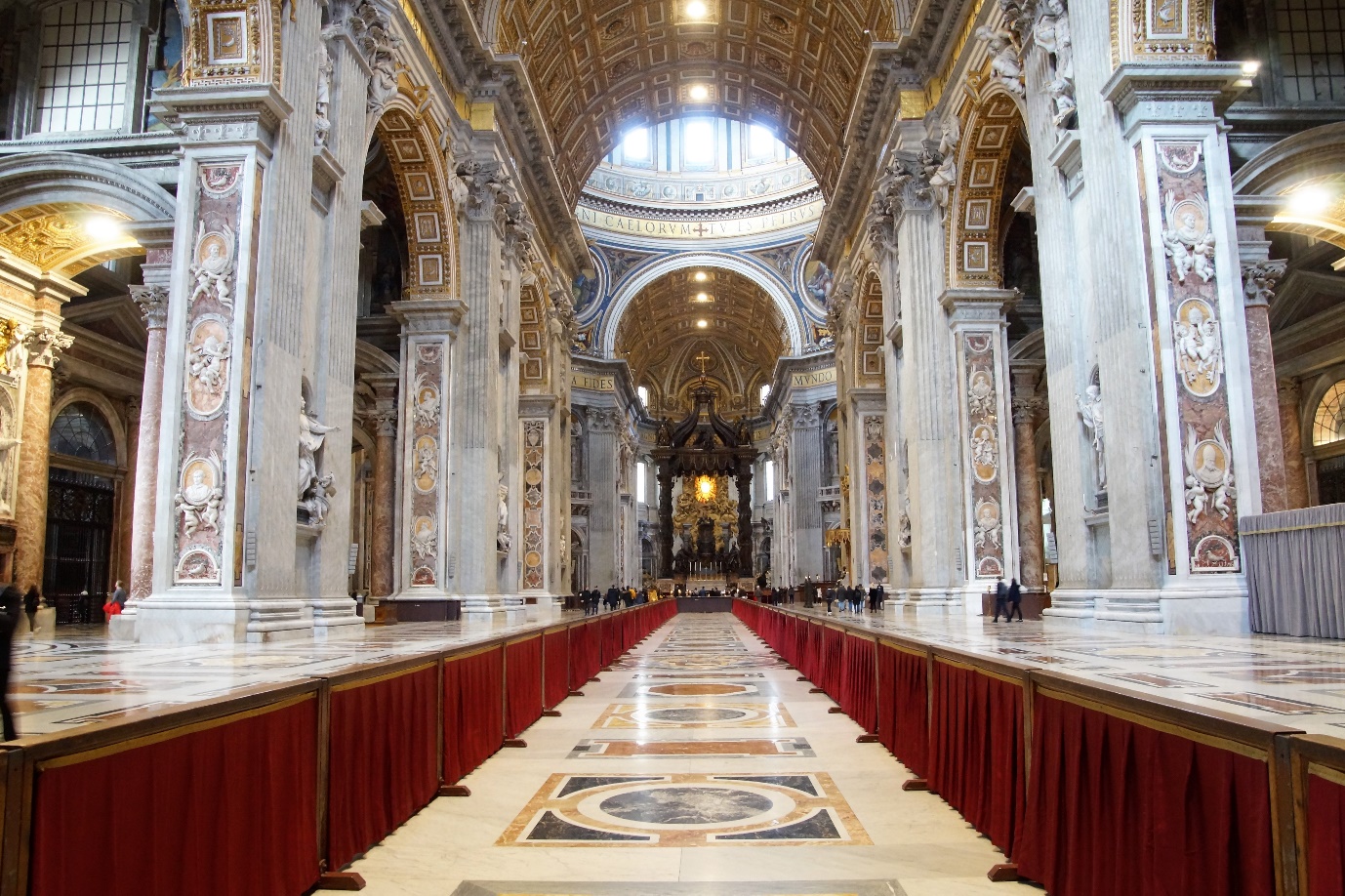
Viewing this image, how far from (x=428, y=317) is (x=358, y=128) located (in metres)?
4.94

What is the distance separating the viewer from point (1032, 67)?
12.5 m

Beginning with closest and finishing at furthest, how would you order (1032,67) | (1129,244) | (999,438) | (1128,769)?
(1128,769), (1129,244), (1032,67), (999,438)

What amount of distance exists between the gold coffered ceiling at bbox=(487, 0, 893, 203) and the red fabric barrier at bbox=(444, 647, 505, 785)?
16569 millimetres

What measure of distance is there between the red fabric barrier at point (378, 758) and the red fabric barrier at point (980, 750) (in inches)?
99.8

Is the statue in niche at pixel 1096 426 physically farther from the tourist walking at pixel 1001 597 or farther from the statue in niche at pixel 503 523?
the statue in niche at pixel 503 523

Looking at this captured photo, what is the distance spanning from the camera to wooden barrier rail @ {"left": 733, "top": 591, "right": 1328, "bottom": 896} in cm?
206

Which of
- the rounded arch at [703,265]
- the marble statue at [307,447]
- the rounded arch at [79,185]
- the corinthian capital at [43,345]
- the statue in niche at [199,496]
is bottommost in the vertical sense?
the statue in niche at [199,496]

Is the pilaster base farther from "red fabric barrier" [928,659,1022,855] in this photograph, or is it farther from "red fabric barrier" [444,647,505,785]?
"red fabric barrier" [928,659,1022,855]

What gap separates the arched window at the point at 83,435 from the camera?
819 inches

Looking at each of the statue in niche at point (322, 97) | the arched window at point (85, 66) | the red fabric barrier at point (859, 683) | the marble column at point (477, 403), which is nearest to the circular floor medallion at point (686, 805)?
the red fabric barrier at point (859, 683)

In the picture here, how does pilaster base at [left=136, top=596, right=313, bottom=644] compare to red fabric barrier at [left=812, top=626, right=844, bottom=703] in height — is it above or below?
above

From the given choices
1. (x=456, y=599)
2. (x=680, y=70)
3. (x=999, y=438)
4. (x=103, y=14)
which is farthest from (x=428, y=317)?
(x=680, y=70)

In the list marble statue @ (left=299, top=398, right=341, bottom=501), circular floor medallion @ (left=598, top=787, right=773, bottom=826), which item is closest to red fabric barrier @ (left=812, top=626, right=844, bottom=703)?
circular floor medallion @ (left=598, top=787, right=773, bottom=826)

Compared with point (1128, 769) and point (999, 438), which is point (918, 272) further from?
point (1128, 769)
